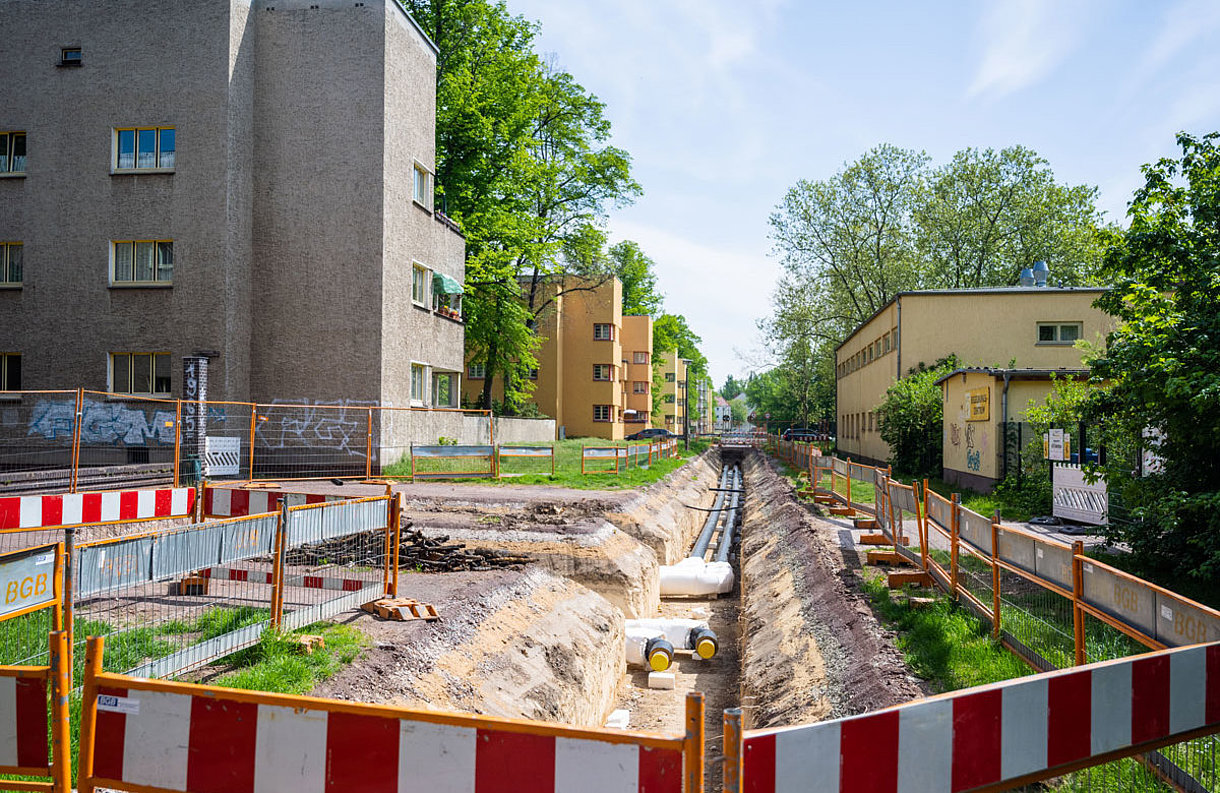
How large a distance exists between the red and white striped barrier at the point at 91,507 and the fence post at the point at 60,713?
15.9 ft

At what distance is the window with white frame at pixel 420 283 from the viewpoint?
24416 mm

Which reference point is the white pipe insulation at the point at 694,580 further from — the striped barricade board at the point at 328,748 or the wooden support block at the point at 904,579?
the striped barricade board at the point at 328,748

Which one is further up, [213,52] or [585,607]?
[213,52]

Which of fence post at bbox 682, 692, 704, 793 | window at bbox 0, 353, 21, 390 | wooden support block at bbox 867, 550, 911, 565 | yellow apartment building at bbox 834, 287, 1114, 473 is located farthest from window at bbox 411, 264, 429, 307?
fence post at bbox 682, 692, 704, 793

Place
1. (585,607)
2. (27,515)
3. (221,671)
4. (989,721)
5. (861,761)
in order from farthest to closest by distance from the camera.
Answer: (585,607) → (27,515) → (221,671) → (989,721) → (861,761)

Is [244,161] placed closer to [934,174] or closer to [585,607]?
[585,607]

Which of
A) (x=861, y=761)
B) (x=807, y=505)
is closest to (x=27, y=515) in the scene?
(x=861, y=761)

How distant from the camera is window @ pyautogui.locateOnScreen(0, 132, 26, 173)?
2217cm

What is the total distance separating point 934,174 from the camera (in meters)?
46.3

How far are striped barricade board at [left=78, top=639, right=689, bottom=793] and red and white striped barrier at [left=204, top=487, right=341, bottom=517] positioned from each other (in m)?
5.33

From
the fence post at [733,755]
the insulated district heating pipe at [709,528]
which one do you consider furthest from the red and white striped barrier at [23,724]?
the insulated district heating pipe at [709,528]

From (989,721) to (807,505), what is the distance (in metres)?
17.7

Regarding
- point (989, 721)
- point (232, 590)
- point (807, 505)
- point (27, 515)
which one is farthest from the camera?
point (807, 505)

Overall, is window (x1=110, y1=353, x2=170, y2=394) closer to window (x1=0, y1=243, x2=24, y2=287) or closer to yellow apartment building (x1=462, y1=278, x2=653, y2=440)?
window (x1=0, y1=243, x2=24, y2=287)
